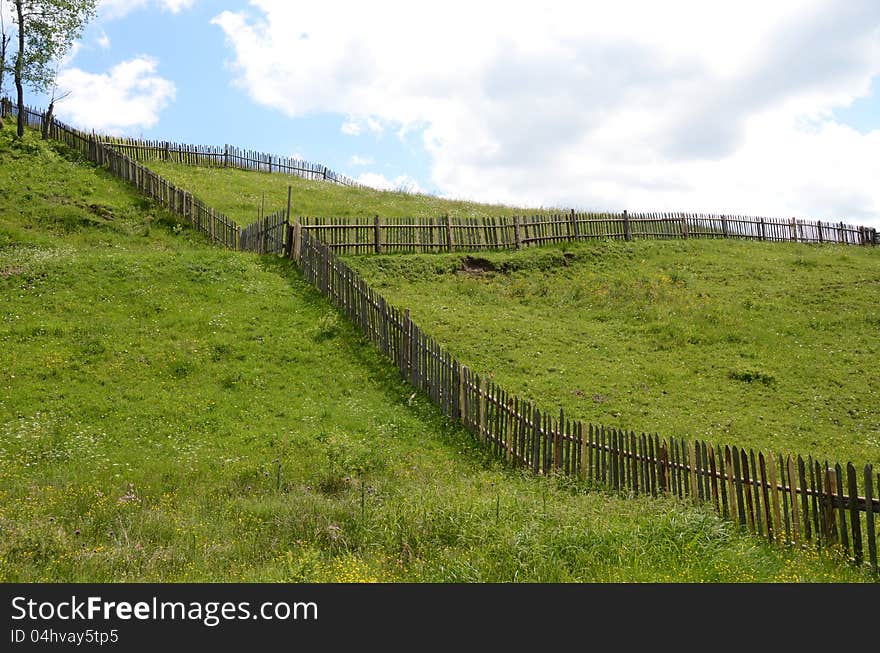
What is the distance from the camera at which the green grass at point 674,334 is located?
15008 mm

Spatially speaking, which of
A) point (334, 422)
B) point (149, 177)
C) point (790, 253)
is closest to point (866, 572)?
point (334, 422)

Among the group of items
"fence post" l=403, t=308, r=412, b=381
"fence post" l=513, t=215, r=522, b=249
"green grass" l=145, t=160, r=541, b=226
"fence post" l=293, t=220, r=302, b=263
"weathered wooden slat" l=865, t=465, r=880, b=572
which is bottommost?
"weathered wooden slat" l=865, t=465, r=880, b=572

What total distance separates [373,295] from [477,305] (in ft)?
19.1

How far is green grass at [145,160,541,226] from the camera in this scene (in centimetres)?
3266

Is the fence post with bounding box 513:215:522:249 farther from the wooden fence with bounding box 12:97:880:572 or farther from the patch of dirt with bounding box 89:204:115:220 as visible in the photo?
the patch of dirt with bounding box 89:204:115:220

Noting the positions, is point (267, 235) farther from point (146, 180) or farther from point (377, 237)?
point (146, 180)

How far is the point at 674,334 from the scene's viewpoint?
67.1 ft

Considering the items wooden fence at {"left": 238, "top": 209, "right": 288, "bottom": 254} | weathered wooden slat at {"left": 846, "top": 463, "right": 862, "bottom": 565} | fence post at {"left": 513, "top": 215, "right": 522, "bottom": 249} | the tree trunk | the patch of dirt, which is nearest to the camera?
weathered wooden slat at {"left": 846, "top": 463, "right": 862, "bottom": 565}

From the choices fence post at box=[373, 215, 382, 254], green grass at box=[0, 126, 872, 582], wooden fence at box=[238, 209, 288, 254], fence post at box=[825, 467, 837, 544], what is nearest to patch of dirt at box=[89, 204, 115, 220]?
green grass at box=[0, 126, 872, 582]

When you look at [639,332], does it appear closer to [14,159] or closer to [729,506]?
[729,506]

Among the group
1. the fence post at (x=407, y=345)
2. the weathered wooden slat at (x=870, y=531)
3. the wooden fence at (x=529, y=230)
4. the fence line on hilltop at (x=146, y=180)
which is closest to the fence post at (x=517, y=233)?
the wooden fence at (x=529, y=230)

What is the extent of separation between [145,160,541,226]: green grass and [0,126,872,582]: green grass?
8989mm

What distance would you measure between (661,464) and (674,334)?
443 inches

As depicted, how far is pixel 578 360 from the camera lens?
59.6 feet
